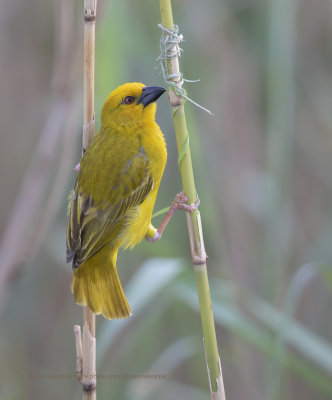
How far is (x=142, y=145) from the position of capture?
7.16 ft

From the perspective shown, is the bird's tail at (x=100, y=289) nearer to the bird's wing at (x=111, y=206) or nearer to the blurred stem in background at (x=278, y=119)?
the bird's wing at (x=111, y=206)

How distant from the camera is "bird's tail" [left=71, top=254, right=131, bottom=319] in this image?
1.97 meters

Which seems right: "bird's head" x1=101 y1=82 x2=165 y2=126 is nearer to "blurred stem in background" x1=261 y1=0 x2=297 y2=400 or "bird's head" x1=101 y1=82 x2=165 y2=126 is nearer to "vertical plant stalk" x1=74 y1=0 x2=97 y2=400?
"vertical plant stalk" x1=74 y1=0 x2=97 y2=400

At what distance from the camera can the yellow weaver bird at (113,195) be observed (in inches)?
78.8

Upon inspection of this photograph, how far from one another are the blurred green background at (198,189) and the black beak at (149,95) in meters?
0.31

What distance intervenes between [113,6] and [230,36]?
922 millimetres

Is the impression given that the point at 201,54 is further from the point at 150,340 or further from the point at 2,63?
the point at 150,340

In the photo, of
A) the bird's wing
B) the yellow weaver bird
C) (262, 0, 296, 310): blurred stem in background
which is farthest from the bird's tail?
(262, 0, 296, 310): blurred stem in background

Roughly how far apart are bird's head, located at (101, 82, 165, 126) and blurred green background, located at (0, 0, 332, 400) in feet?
0.91

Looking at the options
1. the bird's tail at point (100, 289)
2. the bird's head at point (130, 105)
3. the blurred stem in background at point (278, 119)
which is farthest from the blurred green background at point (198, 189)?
the bird's head at point (130, 105)

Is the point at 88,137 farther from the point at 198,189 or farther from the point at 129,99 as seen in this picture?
the point at 198,189

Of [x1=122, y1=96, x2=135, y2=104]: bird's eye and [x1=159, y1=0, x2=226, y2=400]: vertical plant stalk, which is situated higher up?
[x1=122, y1=96, x2=135, y2=104]: bird's eye

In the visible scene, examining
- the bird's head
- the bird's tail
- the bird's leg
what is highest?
the bird's head

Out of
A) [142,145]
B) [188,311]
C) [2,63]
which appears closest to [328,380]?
[188,311]
